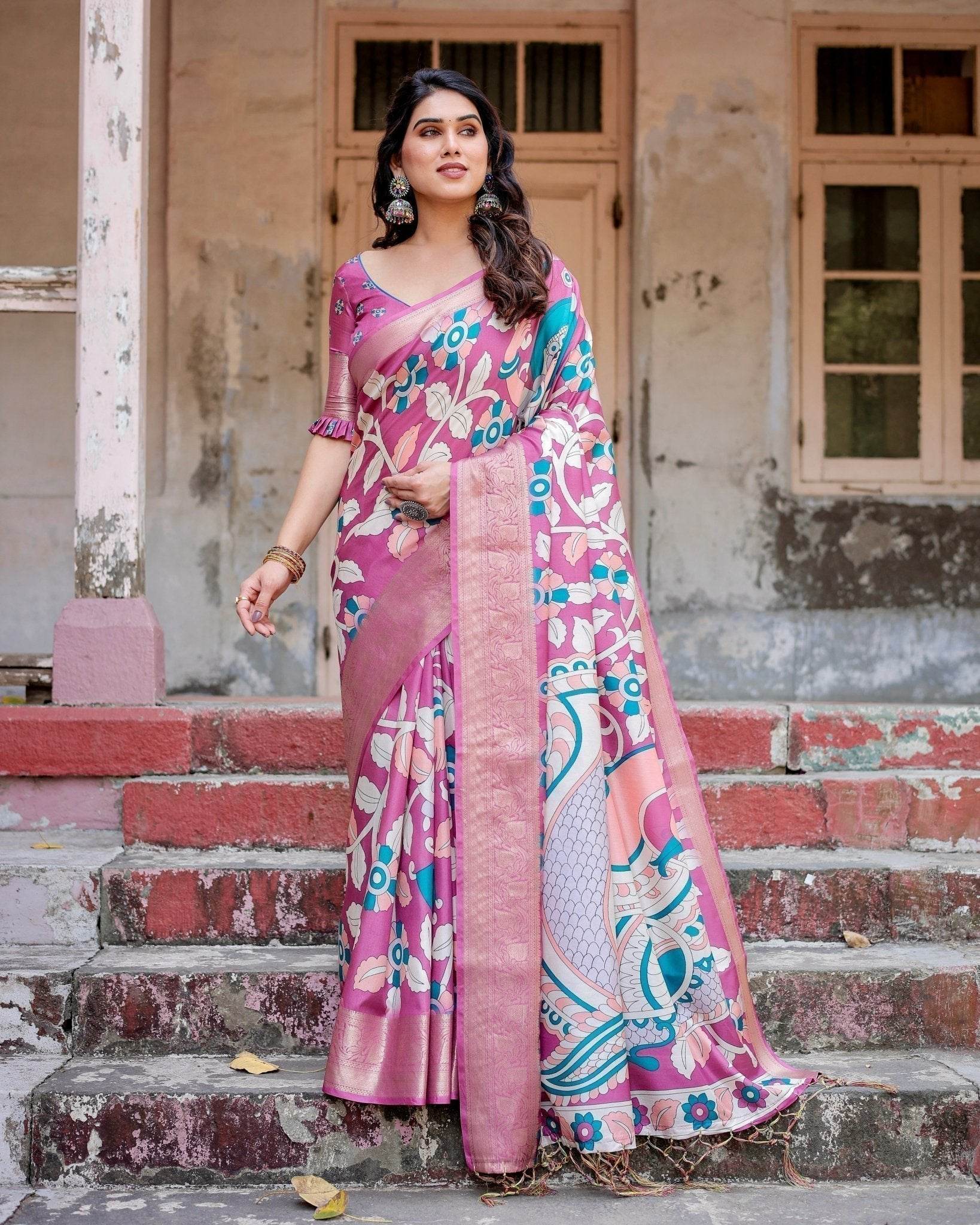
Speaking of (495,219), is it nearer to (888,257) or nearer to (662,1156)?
(662,1156)

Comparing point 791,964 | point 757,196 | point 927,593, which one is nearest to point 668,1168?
point 791,964

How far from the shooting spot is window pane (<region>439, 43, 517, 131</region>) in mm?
5652

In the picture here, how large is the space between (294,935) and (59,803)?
82 cm

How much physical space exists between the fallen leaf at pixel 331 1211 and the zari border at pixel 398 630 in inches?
28.4

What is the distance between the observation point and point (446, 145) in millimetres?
2469

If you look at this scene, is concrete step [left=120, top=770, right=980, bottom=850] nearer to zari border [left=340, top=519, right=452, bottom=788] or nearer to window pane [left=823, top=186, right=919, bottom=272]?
zari border [left=340, top=519, right=452, bottom=788]

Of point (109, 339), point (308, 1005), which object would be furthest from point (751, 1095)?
point (109, 339)

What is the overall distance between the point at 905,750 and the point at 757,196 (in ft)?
9.47

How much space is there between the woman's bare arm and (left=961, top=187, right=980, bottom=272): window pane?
4008mm

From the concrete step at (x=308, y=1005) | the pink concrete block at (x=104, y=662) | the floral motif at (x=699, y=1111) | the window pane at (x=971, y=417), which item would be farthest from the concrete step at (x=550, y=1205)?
the window pane at (x=971, y=417)

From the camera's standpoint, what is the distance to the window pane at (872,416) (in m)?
5.66

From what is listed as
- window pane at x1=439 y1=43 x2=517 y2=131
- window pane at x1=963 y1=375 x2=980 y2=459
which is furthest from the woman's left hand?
window pane at x1=963 y1=375 x2=980 y2=459

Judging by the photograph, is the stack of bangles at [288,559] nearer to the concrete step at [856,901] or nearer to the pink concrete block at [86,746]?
the pink concrete block at [86,746]

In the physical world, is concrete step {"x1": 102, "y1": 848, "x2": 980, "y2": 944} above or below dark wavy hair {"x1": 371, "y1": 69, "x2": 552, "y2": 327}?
below
